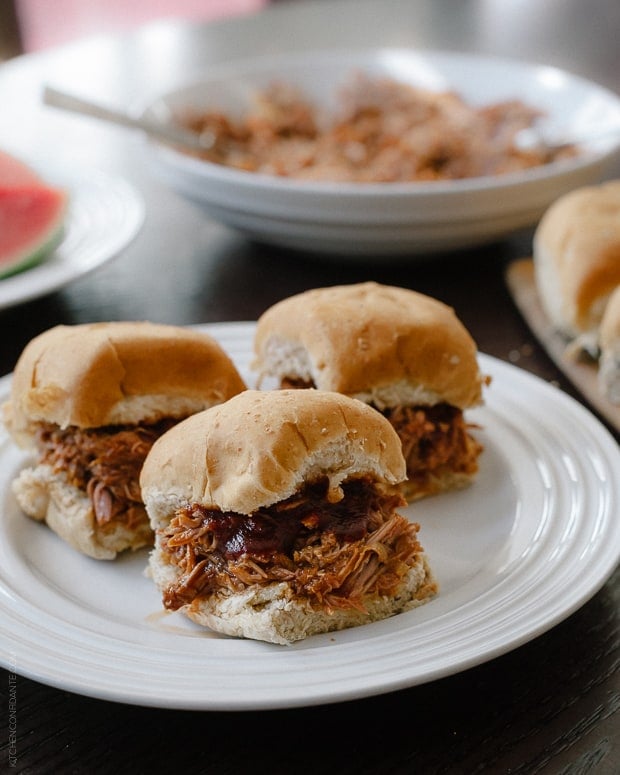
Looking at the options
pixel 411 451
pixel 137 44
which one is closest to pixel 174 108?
pixel 137 44

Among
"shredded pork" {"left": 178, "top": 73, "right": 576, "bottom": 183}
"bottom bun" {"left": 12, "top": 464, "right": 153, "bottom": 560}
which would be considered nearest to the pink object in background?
"shredded pork" {"left": 178, "top": 73, "right": 576, "bottom": 183}

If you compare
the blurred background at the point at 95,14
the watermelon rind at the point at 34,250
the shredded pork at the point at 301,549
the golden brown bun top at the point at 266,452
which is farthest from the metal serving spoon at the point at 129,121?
the blurred background at the point at 95,14

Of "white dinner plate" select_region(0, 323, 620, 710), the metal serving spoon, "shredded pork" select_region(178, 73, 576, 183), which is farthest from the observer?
"shredded pork" select_region(178, 73, 576, 183)

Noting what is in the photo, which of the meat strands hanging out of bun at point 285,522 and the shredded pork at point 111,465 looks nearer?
the meat strands hanging out of bun at point 285,522

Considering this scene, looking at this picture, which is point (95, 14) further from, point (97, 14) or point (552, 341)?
point (552, 341)

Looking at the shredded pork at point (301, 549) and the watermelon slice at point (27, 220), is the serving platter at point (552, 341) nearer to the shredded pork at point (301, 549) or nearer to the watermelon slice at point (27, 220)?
the shredded pork at point (301, 549)

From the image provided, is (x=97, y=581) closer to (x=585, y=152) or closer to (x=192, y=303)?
(x=192, y=303)

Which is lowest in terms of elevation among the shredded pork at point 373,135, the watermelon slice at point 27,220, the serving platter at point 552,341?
the serving platter at point 552,341

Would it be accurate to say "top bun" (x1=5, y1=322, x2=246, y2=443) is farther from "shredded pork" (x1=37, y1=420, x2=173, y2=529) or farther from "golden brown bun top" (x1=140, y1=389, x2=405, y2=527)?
"golden brown bun top" (x1=140, y1=389, x2=405, y2=527)
